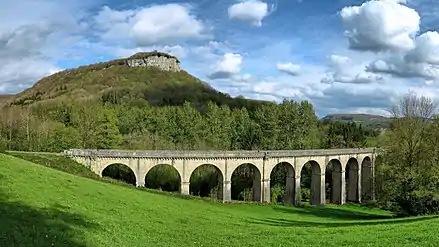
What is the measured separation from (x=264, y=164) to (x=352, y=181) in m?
28.0

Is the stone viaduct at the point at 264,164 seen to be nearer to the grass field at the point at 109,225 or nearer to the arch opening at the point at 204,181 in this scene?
the arch opening at the point at 204,181

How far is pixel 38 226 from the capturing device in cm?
1792

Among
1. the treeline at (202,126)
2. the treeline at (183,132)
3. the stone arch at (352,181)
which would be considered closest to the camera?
the treeline at (183,132)

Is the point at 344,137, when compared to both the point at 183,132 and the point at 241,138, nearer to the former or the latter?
the point at 241,138

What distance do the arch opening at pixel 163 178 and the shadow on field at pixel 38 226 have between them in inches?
1992

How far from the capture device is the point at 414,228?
22828mm

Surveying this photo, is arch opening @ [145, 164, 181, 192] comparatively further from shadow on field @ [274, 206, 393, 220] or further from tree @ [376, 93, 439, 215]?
tree @ [376, 93, 439, 215]

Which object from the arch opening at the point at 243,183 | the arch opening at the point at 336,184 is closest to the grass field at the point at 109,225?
the arch opening at the point at 243,183

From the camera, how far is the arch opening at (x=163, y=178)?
7256 cm

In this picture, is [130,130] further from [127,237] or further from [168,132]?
[127,237]

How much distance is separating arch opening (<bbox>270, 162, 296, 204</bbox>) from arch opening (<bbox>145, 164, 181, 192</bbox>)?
16721mm

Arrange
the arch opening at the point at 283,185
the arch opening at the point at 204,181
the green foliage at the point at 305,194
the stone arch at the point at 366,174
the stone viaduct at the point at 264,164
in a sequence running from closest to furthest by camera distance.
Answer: the stone viaduct at the point at 264,164 < the arch opening at the point at 283,185 < the arch opening at the point at 204,181 < the green foliage at the point at 305,194 < the stone arch at the point at 366,174

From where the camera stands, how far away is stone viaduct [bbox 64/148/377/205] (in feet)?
175

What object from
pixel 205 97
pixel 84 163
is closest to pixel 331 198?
pixel 84 163
